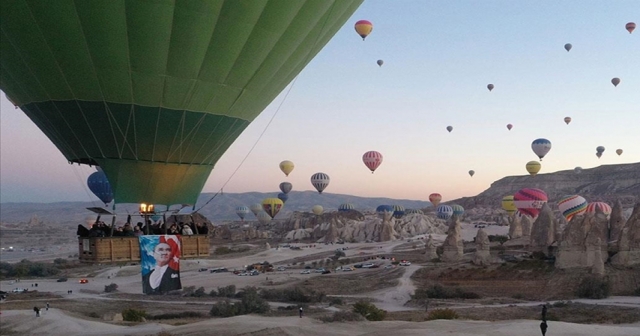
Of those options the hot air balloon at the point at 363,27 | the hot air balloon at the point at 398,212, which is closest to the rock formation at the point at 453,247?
the hot air balloon at the point at 363,27

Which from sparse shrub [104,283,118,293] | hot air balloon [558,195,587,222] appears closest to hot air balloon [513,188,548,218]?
hot air balloon [558,195,587,222]

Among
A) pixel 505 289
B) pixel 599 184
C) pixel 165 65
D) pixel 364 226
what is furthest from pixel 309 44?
pixel 599 184

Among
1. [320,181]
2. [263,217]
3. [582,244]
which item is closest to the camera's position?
[582,244]

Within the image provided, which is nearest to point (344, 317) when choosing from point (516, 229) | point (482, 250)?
point (482, 250)

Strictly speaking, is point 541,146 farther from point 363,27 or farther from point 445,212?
point 363,27

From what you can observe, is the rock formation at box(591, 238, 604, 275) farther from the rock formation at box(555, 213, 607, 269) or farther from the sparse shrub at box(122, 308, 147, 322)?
the sparse shrub at box(122, 308, 147, 322)

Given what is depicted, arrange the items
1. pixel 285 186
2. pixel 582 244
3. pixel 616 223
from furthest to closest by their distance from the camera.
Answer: pixel 285 186
pixel 616 223
pixel 582 244

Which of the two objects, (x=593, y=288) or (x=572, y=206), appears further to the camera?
(x=572, y=206)

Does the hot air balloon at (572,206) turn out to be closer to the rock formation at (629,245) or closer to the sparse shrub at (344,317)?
the rock formation at (629,245)
